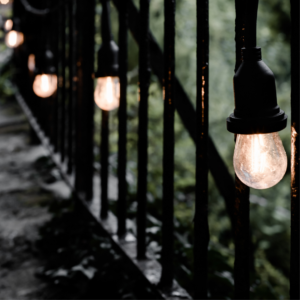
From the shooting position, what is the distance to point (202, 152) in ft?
4.28

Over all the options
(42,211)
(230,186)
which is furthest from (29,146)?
(230,186)

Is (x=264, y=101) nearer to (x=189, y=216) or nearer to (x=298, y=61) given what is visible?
(x=298, y=61)

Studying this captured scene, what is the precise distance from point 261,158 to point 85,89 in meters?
1.93

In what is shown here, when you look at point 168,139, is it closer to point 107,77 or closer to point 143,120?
point 143,120

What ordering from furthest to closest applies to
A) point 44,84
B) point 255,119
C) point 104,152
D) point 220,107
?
point 220,107
point 44,84
point 104,152
point 255,119

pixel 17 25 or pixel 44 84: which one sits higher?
pixel 17 25

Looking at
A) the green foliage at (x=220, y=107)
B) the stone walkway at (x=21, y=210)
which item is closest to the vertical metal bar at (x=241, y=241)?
the stone walkway at (x=21, y=210)

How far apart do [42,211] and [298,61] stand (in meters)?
2.74

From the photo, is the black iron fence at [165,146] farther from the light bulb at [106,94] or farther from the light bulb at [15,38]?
the light bulb at [15,38]

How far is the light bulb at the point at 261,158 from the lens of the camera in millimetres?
903

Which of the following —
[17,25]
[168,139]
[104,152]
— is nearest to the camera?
[168,139]

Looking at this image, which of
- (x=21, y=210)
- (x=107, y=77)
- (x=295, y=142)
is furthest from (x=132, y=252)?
(x=21, y=210)

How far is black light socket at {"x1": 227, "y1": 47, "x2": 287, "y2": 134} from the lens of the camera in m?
0.83

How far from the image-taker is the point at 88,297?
6.50ft
